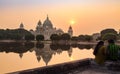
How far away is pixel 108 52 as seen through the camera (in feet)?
27.4

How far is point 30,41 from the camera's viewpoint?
109938 millimetres

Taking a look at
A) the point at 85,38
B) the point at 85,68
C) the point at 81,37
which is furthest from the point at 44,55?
the point at 81,37

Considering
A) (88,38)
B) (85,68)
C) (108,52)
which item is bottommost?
(88,38)

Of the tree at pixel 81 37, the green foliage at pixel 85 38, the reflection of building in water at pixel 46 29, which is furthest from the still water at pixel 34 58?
the reflection of building in water at pixel 46 29

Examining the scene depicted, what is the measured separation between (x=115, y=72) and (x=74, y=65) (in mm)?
1214

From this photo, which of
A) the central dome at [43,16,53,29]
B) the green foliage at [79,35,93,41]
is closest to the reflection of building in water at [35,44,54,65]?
the green foliage at [79,35,93,41]

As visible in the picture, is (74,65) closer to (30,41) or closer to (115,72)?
(115,72)

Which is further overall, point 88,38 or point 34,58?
point 88,38

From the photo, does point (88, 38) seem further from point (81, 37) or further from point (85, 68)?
point (85, 68)

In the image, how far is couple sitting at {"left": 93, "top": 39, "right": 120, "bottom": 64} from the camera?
8.36 m

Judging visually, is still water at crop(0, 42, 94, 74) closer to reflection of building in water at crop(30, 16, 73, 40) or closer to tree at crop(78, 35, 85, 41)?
tree at crop(78, 35, 85, 41)

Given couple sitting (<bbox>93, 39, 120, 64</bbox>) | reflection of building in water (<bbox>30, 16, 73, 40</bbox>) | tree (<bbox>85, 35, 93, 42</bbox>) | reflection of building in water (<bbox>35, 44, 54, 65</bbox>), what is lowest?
reflection of building in water (<bbox>35, 44, 54, 65</bbox>)

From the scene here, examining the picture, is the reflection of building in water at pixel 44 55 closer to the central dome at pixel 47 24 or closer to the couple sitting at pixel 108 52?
the couple sitting at pixel 108 52

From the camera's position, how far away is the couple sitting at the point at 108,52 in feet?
27.4
